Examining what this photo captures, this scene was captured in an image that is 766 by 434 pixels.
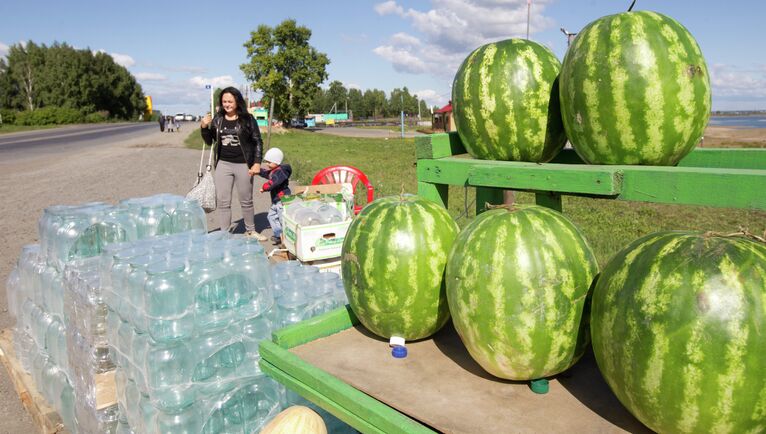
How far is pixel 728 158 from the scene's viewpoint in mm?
2143

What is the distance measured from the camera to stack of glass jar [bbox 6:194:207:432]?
3.26 meters

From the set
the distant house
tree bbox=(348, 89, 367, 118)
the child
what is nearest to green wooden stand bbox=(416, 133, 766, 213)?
the child

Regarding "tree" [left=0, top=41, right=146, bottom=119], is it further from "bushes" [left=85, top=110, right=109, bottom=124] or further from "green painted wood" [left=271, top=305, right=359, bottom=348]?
"green painted wood" [left=271, top=305, right=359, bottom=348]

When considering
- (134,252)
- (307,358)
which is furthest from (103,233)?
(307,358)

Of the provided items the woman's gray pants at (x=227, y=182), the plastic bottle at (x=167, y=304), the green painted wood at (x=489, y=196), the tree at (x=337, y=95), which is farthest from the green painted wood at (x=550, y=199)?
the tree at (x=337, y=95)

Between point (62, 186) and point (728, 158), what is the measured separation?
15141mm

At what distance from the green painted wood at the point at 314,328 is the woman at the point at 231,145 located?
16.7 ft

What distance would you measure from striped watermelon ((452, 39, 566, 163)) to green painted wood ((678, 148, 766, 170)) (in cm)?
56

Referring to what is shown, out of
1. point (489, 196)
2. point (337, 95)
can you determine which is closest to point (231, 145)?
point (489, 196)

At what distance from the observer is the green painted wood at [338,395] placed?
1.57 meters

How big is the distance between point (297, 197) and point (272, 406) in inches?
145

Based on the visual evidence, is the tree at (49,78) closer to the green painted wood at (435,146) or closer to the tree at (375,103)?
the tree at (375,103)

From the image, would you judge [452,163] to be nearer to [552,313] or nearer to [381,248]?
[381,248]

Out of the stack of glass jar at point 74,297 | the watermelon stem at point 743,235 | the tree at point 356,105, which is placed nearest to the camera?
the watermelon stem at point 743,235
